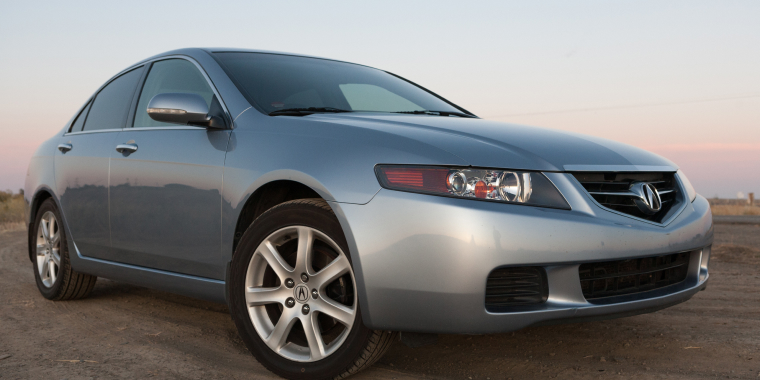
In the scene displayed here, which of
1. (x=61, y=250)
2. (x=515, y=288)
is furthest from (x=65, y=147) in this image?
(x=515, y=288)

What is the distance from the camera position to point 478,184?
2457 mm

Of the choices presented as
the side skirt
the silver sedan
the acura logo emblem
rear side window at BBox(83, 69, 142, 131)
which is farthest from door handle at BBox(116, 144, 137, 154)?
the acura logo emblem

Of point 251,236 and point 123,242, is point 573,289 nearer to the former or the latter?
point 251,236

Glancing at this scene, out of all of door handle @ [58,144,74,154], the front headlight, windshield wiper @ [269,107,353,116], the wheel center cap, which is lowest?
the wheel center cap

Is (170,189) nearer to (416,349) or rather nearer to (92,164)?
(92,164)

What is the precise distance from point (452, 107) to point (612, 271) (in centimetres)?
216

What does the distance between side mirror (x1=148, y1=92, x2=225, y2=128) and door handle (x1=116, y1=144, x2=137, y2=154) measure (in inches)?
21.5

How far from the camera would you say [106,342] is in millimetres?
3551

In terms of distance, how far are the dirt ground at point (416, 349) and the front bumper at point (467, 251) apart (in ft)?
1.66

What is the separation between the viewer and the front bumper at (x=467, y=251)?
2355mm

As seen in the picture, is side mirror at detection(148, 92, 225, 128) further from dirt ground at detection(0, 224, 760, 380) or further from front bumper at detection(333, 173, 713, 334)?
dirt ground at detection(0, 224, 760, 380)

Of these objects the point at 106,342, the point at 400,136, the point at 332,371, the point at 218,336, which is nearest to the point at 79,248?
the point at 106,342

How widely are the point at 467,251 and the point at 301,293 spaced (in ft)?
2.80

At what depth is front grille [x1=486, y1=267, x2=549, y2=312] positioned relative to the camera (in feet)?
7.98
